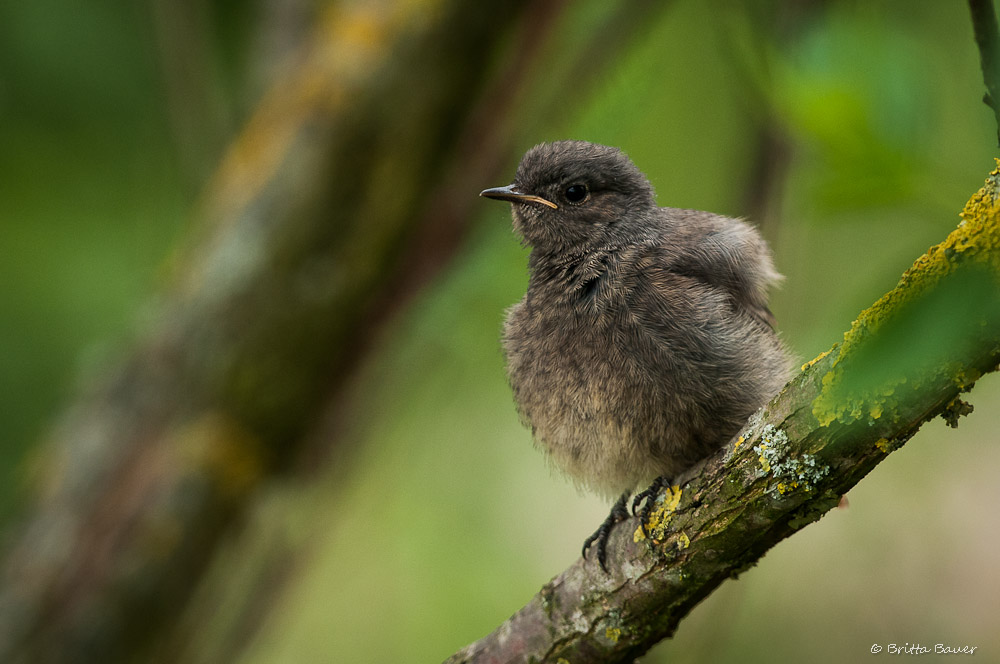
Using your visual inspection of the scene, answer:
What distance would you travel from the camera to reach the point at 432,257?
5051 millimetres

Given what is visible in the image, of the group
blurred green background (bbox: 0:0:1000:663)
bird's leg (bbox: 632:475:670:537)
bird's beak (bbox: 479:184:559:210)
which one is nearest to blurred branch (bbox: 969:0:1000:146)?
bird's leg (bbox: 632:475:670:537)

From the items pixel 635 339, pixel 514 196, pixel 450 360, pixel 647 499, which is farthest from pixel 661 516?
pixel 450 360

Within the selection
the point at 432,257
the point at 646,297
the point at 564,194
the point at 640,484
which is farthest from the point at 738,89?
the point at 640,484

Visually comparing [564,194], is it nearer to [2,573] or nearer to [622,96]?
[622,96]

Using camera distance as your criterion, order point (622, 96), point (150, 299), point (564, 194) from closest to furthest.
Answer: point (564, 194) → point (622, 96) → point (150, 299)

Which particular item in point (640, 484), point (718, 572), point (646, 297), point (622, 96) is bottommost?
point (718, 572)

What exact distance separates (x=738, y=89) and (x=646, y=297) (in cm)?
212

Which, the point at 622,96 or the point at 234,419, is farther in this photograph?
the point at 234,419

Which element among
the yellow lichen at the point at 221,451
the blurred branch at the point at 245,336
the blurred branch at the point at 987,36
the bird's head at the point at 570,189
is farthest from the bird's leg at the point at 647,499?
the yellow lichen at the point at 221,451

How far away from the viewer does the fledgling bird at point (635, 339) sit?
A: 3168 millimetres

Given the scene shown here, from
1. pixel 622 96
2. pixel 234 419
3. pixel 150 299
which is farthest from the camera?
pixel 150 299

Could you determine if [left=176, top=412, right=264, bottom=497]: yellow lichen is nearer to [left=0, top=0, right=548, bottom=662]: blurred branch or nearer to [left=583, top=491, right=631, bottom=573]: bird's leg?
[left=0, top=0, right=548, bottom=662]: blurred branch

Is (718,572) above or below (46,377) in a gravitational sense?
below

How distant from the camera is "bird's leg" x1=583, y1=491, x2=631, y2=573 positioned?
2.89 meters
